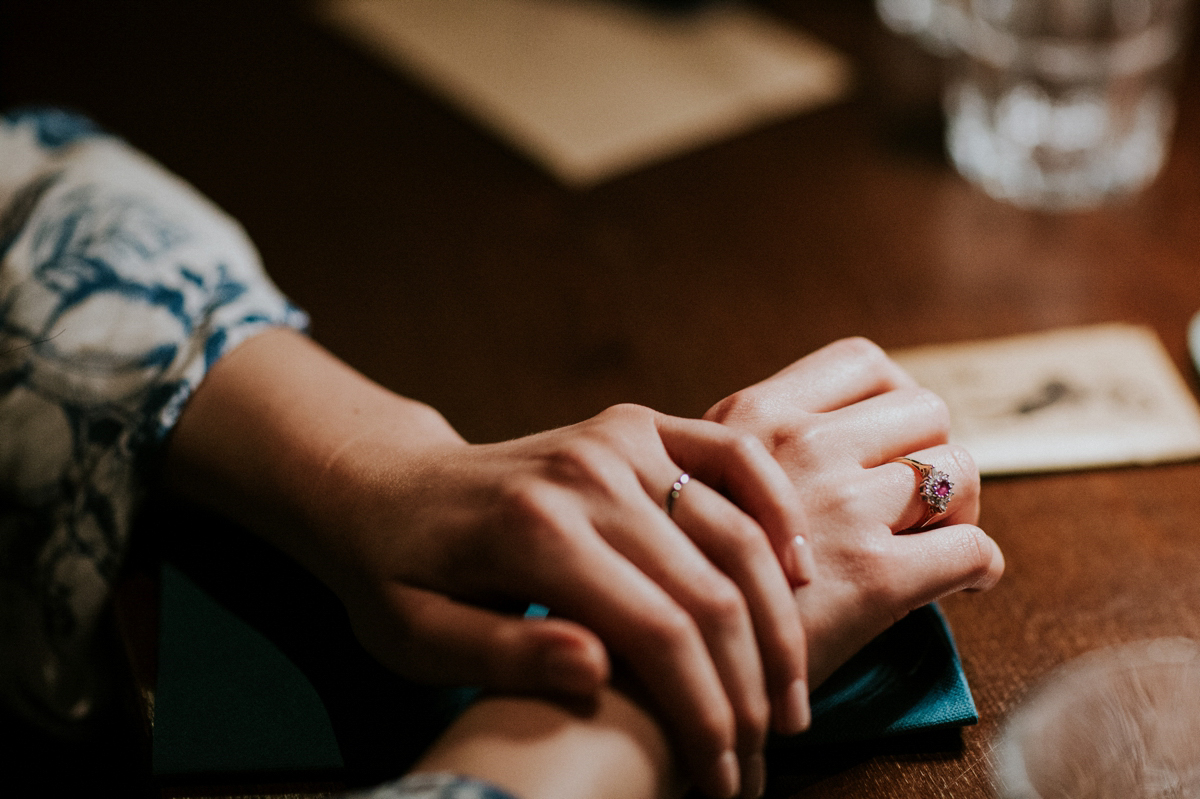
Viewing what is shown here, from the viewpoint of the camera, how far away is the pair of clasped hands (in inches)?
14.3

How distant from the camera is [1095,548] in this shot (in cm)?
51

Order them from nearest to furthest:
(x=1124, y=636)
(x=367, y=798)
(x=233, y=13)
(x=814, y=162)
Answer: (x=367, y=798) → (x=1124, y=636) → (x=814, y=162) → (x=233, y=13)

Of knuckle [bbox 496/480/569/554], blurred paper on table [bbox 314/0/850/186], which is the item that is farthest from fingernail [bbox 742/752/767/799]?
blurred paper on table [bbox 314/0/850/186]

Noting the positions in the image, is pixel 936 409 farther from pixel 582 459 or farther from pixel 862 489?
pixel 582 459

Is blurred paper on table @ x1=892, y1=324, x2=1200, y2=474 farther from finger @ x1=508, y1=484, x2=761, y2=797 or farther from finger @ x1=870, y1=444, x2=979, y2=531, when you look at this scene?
finger @ x1=508, y1=484, x2=761, y2=797

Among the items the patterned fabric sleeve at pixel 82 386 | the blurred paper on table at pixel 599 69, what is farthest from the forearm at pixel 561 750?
the blurred paper on table at pixel 599 69

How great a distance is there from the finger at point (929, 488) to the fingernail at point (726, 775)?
119 millimetres

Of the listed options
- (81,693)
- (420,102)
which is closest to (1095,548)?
(81,693)

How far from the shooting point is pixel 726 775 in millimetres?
364

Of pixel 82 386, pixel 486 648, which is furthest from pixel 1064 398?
pixel 82 386

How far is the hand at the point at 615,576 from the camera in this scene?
360 mm

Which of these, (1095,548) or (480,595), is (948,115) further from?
(480,595)

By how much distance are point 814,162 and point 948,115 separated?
0.44ft

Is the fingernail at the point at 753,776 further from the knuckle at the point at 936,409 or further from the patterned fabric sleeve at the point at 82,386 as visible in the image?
the patterned fabric sleeve at the point at 82,386
